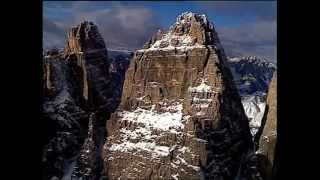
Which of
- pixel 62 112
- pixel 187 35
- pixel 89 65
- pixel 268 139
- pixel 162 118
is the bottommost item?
pixel 268 139

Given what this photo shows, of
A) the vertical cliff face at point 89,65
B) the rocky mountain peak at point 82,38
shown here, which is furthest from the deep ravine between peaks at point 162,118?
the rocky mountain peak at point 82,38

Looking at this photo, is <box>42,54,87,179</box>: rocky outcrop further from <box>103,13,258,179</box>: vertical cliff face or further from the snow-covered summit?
the snow-covered summit

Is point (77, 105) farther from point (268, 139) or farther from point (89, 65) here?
point (268, 139)

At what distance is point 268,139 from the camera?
14162cm

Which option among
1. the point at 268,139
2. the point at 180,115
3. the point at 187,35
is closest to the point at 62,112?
the point at 180,115

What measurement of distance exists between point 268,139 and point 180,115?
102 feet

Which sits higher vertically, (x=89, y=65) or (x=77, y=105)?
(x=89, y=65)

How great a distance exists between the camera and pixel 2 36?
259 inches

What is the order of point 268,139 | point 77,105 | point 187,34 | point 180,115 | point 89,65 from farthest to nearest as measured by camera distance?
point 89,65
point 77,105
point 187,34
point 180,115
point 268,139

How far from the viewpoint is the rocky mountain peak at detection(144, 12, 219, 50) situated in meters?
170

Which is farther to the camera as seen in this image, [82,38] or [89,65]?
[82,38]
